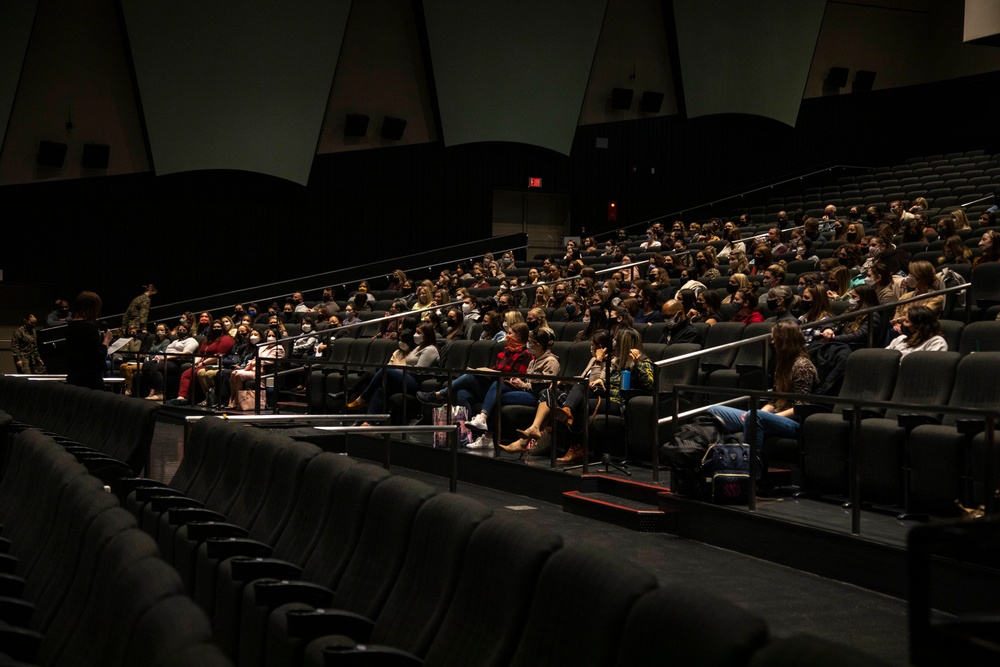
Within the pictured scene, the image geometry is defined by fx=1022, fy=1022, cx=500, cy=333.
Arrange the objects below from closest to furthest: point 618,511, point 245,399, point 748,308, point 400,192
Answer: point 618,511 < point 748,308 < point 245,399 < point 400,192

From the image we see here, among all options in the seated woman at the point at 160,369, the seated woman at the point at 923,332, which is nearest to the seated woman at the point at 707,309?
the seated woman at the point at 923,332

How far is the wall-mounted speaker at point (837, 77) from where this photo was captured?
752 inches

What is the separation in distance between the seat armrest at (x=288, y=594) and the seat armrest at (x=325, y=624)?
0.17m

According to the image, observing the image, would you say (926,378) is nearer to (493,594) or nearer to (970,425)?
(970,425)

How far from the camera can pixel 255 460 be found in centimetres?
386

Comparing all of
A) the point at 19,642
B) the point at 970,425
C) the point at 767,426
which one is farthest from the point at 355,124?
the point at 19,642

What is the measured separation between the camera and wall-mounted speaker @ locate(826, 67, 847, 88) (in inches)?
752

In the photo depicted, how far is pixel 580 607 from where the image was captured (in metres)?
1.85

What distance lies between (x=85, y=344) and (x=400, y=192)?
11439mm

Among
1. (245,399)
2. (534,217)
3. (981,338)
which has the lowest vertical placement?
(245,399)

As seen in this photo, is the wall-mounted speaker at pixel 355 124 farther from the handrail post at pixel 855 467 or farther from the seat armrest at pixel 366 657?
the seat armrest at pixel 366 657

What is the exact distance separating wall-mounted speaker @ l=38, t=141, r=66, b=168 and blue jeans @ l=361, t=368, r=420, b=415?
30.0 ft

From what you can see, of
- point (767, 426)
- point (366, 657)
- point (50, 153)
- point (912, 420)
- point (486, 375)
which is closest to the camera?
point (366, 657)

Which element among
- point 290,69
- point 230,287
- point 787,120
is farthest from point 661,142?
point 230,287
